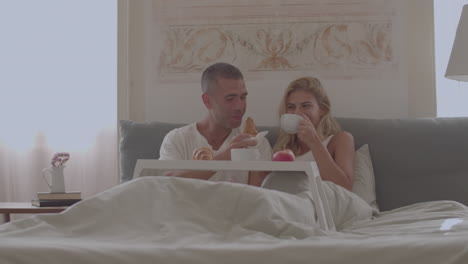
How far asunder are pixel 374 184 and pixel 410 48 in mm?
853

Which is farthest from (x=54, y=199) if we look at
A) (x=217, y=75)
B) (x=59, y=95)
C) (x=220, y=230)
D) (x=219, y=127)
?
(x=220, y=230)

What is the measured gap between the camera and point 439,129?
2.89 m

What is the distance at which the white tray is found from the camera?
2133mm

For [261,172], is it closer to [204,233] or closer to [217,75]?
[217,75]

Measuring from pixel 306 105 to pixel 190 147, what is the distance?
0.54m

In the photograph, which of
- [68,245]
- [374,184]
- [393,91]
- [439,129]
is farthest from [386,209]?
[68,245]

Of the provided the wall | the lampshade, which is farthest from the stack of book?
the lampshade

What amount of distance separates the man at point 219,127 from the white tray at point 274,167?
1.61ft

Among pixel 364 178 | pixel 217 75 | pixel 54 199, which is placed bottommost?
pixel 54 199

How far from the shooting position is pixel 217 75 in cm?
298

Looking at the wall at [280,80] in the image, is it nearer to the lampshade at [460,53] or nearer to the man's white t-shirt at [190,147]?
the lampshade at [460,53]

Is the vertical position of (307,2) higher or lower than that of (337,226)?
higher

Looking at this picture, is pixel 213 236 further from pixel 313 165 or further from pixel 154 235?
pixel 313 165

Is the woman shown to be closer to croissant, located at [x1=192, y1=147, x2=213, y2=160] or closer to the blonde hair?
the blonde hair
